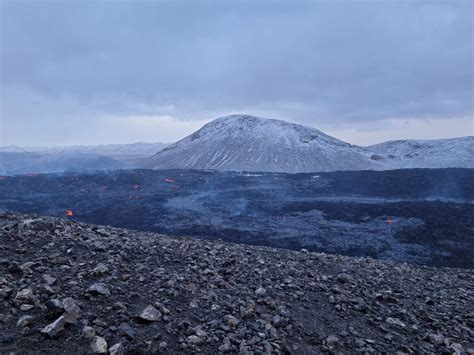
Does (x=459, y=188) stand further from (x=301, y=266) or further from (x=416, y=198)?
(x=301, y=266)

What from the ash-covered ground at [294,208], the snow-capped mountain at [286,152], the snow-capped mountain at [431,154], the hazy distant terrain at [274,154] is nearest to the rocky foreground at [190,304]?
the ash-covered ground at [294,208]

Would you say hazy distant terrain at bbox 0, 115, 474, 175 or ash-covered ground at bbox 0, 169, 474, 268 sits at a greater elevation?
hazy distant terrain at bbox 0, 115, 474, 175

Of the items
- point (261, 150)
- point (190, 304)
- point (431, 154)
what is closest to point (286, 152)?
point (261, 150)

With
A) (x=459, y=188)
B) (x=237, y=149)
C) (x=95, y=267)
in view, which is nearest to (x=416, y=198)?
(x=459, y=188)

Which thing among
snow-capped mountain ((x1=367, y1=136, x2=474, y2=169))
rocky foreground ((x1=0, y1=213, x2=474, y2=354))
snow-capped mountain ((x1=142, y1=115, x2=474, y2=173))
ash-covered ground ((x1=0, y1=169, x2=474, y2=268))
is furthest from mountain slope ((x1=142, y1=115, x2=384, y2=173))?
rocky foreground ((x1=0, y1=213, x2=474, y2=354))

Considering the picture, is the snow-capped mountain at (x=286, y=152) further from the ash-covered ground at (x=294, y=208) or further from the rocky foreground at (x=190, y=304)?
the rocky foreground at (x=190, y=304)

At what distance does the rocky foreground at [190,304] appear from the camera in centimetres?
393

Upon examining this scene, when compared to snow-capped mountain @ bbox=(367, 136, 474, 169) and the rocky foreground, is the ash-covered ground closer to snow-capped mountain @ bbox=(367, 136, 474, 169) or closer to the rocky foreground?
the rocky foreground

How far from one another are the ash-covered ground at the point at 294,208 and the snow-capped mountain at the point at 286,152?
119 feet

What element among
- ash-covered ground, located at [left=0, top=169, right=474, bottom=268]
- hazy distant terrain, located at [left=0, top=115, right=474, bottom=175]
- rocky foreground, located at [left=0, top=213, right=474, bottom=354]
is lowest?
ash-covered ground, located at [left=0, top=169, right=474, bottom=268]

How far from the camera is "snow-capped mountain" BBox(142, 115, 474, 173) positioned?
273 ft

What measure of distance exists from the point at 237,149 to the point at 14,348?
9000cm

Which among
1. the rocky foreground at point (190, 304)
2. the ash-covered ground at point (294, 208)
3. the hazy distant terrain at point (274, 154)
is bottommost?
the ash-covered ground at point (294, 208)

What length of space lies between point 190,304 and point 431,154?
107008 millimetres
